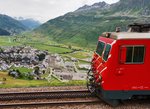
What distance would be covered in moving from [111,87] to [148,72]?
6.18 ft

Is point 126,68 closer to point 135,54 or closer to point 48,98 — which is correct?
point 135,54

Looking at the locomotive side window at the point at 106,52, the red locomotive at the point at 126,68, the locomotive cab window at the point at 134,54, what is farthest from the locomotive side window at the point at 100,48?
the locomotive cab window at the point at 134,54

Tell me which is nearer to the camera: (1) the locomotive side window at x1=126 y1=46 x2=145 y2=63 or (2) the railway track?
(1) the locomotive side window at x1=126 y1=46 x2=145 y2=63

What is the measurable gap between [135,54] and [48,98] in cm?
510

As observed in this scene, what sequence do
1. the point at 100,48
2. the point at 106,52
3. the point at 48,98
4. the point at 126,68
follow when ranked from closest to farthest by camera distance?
Answer: the point at 126,68, the point at 106,52, the point at 48,98, the point at 100,48

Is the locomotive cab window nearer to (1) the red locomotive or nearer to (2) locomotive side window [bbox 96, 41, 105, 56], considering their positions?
(1) the red locomotive

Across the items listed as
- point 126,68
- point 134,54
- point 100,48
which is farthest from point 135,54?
point 100,48

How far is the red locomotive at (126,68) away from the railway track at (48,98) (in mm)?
1405

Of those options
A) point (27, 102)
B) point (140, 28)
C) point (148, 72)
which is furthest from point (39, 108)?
point (140, 28)

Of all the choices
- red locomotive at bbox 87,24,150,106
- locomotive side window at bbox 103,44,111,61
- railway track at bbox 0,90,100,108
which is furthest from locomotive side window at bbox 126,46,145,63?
railway track at bbox 0,90,100,108

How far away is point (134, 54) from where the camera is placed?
1423cm

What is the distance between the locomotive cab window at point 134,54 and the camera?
1420cm

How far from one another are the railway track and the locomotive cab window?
275 centimetres

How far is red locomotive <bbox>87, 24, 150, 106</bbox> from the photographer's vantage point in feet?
46.3
